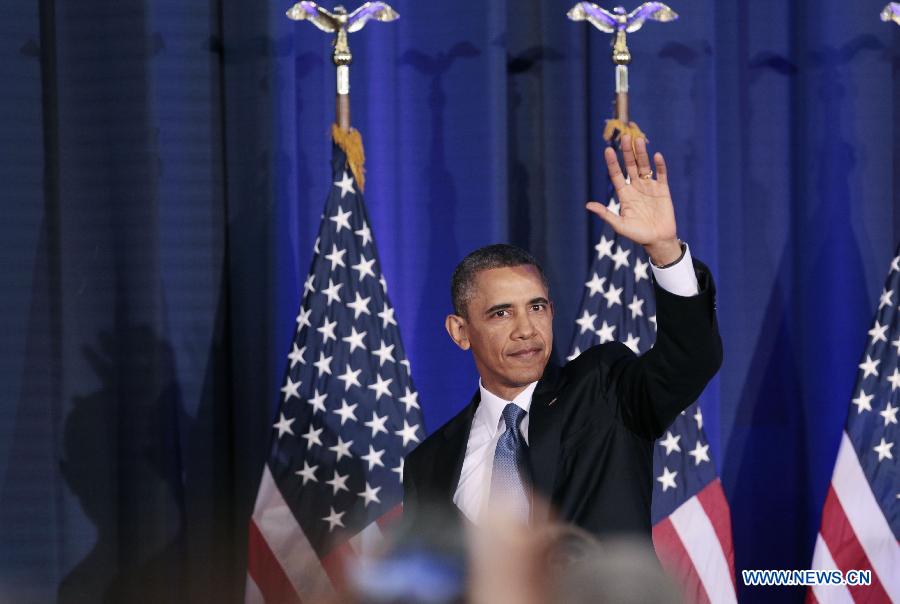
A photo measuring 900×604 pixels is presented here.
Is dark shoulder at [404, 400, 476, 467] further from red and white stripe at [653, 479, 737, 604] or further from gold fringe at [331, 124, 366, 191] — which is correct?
gold fringe at [331, 124, 366, 191]

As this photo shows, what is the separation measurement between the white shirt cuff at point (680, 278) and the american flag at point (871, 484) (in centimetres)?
192

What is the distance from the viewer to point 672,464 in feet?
11.5

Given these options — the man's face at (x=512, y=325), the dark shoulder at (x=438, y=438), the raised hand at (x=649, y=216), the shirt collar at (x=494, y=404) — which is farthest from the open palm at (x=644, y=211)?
the dark shoulder at (x=438, y=438)

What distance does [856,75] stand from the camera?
4117 mm

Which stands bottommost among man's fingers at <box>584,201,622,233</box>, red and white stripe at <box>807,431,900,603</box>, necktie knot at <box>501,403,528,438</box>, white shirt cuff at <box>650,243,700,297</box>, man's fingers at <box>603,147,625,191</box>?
red and white stripe at <box>807,431,900,603</box>

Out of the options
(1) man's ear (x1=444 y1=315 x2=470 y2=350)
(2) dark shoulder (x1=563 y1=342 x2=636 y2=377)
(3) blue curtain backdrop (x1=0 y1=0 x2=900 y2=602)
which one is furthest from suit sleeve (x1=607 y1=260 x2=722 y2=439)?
(3) blue curtain backdrop (x1=0 y1=0 x2=900 y2=602)

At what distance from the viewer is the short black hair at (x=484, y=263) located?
2250mm

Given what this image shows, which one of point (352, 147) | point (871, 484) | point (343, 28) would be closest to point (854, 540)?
point (871, 484)

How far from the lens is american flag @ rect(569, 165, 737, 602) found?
3.44 metres

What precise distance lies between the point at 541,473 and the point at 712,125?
94.4 inches

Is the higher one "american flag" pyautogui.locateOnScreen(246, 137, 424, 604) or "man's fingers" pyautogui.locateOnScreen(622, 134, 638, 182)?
"man's fingers" pyautogui.locateOnScreen(622, 134, 638, 182)

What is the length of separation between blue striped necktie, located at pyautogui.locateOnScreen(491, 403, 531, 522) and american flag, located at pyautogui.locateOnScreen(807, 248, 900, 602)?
177cm

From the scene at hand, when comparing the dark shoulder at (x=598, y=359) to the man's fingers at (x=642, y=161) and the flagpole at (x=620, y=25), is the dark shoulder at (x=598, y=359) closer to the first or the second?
the man's fingers at (x=642, y=161)

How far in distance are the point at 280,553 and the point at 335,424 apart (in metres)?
0.45
